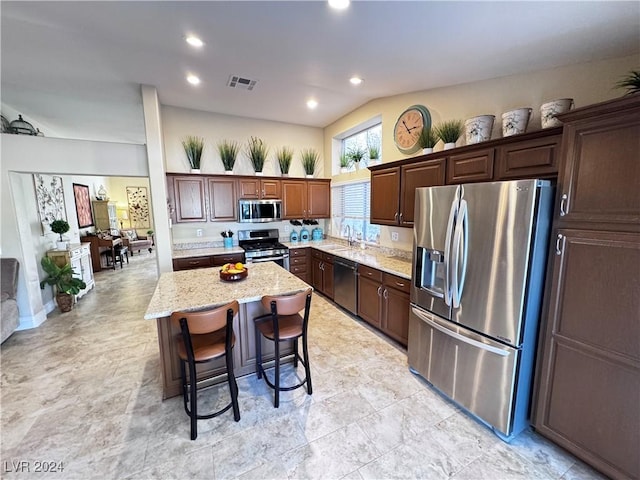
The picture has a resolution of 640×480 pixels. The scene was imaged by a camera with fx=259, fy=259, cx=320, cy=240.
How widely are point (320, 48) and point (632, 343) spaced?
3.09 metres

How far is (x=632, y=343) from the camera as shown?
1.42 meters

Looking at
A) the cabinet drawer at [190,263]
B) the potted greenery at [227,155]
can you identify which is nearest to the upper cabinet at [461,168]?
the potted greenery at [227,155]

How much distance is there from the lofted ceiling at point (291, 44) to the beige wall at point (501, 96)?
0.31ft

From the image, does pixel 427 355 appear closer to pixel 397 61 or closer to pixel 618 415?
pixel 618 415

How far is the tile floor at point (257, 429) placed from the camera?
1.69 metres

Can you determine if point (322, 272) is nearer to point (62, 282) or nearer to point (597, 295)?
point (597, 295)

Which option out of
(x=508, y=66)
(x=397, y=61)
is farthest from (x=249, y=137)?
(x=508, y=66)

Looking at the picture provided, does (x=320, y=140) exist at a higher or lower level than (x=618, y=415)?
higher

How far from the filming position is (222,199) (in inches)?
178

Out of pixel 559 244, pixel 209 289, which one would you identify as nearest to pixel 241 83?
pixel 209 289

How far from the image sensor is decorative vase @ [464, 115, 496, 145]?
2.39 metres

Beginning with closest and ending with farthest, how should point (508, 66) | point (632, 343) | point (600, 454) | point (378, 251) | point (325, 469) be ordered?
point (632, 343), point (600, 454), point (325, 469), point (508, 66), point (378, 251)

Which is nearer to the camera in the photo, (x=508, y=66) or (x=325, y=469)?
(x=325, y=469)

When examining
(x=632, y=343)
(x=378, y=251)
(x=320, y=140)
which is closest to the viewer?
(x=632, y=343)
